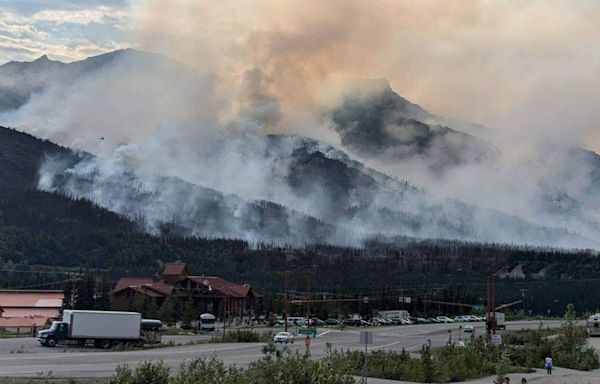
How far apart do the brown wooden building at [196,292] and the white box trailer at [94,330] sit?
2304 inches

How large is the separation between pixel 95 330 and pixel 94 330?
106 mm

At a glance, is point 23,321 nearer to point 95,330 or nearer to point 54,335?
point 54,335

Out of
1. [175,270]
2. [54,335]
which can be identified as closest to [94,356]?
[54,335]

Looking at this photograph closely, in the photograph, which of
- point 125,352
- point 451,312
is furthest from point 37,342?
point 451,312

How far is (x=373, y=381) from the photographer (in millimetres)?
56094

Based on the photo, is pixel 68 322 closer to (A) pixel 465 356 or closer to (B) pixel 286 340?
(B) pixel 286 340

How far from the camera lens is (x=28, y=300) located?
124 m

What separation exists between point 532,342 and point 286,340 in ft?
103

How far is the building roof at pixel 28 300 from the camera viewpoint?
12098 cm

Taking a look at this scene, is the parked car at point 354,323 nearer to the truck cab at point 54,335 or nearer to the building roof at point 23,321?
the building roof at point 23,321

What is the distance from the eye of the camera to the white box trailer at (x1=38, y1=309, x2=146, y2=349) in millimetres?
78750

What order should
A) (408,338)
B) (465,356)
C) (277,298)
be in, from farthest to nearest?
1. (277,298)
2. (408,338)
3. (465,356)

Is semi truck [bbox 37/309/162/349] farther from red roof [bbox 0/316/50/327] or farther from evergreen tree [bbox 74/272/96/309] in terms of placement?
evergreen tree [bbox 74/272/96/309]

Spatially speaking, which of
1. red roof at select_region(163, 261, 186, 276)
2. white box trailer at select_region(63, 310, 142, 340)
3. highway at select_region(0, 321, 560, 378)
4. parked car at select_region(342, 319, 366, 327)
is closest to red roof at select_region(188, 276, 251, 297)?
red roof at select_region(163, 261, 186, 276)
